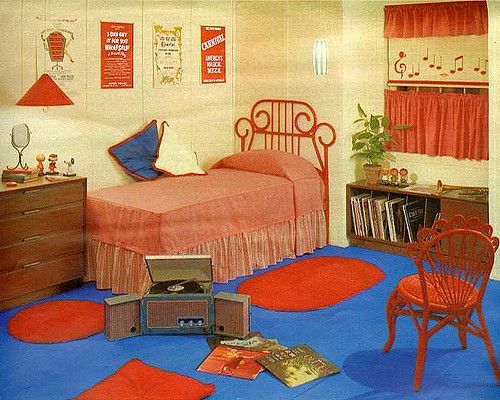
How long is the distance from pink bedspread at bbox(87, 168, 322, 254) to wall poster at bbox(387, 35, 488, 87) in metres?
1.15

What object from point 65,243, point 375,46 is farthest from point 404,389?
point 375,46

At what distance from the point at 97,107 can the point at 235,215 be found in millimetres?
1312

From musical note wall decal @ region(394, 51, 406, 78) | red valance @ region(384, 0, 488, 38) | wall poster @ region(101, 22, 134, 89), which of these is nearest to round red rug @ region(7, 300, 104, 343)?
wall poster @ region(101, 22, 134, 89)

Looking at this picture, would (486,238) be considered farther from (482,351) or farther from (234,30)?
(234,30)

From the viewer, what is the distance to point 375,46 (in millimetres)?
6152

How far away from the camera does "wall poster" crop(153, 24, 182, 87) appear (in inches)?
233

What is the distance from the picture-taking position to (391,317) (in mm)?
3943

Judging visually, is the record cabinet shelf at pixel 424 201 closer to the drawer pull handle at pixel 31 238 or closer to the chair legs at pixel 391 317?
the chair legs at pixel 391 317

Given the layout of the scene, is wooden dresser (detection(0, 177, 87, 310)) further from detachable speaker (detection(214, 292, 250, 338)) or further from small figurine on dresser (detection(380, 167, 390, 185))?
small figurine on dresser (detection(380, 167, 390, 185))

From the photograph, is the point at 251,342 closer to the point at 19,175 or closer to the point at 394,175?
the point at 19,175

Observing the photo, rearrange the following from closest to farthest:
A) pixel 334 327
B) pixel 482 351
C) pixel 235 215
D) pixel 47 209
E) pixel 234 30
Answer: pixel 482 351
pixel 334 327
pixel 47 209
pixel 235 215
pixel 234 30

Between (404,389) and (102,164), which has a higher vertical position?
(102,164)

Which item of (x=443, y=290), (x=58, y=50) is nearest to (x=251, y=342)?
(x=443, y=290)

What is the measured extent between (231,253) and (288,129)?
157 cm
